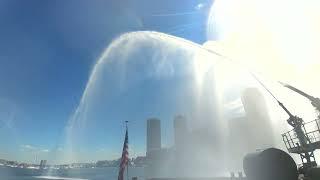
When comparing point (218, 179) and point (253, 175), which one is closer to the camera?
point (253, 175)

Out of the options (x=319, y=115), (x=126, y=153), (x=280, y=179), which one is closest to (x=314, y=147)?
(x=319, y=115)

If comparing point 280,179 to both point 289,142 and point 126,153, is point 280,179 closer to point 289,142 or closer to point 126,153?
point 289,142

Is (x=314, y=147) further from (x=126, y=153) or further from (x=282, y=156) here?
(x=126, y=153)

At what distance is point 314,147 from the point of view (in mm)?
25094

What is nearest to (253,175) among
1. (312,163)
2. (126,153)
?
(312,163)

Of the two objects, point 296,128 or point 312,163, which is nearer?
point 312,163

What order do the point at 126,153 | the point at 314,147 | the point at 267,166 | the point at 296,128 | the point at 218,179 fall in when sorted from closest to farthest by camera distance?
the point at 267,166
the point at 314,147
the point at 296,128
the point at 126,153
the point at 218,179

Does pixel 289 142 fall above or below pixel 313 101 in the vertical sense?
below

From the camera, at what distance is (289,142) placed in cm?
2909

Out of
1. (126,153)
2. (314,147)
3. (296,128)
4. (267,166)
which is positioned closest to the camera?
(267,166)

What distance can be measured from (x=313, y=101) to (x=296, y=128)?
345 cm

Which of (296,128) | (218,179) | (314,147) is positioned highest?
(296,128)

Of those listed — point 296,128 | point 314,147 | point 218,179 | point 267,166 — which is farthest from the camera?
point 218,179

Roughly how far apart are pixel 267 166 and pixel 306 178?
305 cm
